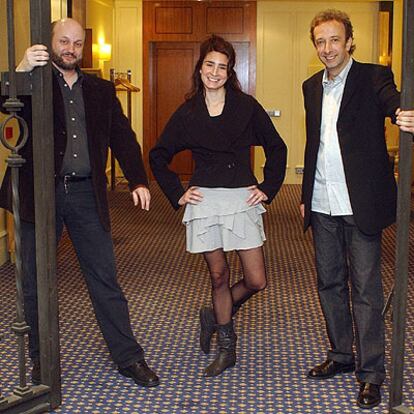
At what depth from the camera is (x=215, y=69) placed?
143 inches

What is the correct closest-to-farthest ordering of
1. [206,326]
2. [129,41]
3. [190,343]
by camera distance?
1. [206,326]
2. [190,343]
3. [129,41]

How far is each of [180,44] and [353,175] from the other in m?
9.57

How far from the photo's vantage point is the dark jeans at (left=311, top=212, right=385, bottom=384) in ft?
11.2

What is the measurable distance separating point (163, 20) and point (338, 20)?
941cm

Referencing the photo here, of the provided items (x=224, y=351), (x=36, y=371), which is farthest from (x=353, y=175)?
(x=36, y=371)

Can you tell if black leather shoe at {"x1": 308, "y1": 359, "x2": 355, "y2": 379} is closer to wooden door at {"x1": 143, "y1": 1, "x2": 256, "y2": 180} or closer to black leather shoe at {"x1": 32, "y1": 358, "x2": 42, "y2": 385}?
black leather shoe at {"x1": 32, "y1": 358, "x2": 42, "y2": 385}

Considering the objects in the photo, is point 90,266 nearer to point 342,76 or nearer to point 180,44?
point 342,76

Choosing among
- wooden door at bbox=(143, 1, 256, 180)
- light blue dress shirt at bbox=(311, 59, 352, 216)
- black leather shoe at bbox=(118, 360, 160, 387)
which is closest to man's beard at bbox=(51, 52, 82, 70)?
light blue dress shirt at bbox=(311, 59, 352, 216)

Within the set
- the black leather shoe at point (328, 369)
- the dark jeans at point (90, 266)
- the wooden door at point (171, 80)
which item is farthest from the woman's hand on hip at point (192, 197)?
the wooden door at point (171, 80)

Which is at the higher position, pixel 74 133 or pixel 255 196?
pixel 74 133

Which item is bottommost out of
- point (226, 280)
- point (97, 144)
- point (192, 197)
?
point (226, 280)

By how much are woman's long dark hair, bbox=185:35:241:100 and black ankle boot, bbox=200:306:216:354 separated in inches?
42.0

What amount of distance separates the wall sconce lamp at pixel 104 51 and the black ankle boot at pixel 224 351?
7943mm

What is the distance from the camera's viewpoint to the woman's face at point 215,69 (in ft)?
11.9
